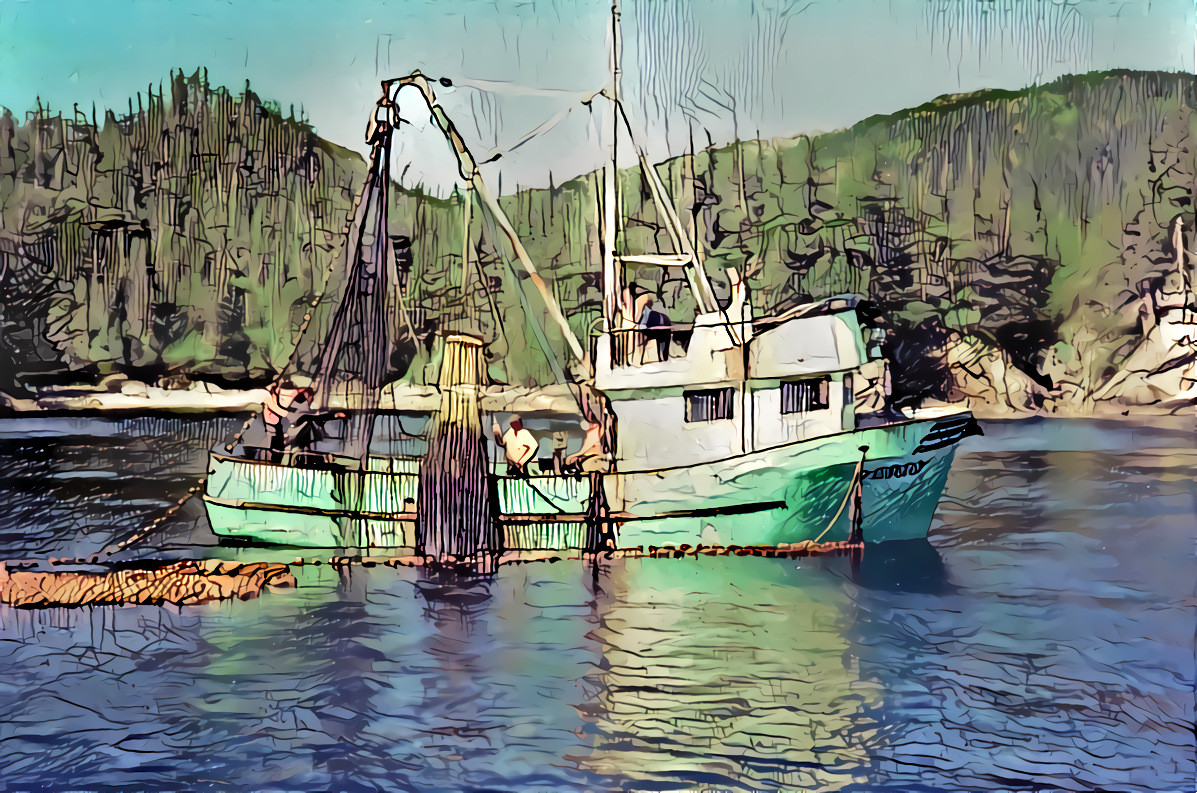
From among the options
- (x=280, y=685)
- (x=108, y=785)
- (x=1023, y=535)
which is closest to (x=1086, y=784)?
(x=280, y=685)

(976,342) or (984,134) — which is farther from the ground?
(984,134)

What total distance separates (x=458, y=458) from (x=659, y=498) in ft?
6.17

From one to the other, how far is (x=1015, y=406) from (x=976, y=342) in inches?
192

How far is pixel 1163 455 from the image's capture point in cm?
1149

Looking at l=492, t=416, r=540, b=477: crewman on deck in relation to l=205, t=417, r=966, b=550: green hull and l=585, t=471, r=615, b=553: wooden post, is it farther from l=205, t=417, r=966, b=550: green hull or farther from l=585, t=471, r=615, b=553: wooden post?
l=585, t=471, r=615, b=553: wooden post

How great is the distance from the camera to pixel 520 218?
347 inches

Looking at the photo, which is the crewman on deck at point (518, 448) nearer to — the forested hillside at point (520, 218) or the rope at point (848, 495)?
the forested hillside at point (520, 218)

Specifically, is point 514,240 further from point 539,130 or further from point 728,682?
point 728,682

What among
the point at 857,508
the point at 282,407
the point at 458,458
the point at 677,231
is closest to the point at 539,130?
the point at 677,231

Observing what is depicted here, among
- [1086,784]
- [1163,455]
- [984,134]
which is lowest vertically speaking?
[1086,784]

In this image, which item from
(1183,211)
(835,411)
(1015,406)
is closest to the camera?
(1183,211)

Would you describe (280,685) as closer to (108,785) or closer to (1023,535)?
(108,785)

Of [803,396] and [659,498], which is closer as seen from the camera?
[659,498]

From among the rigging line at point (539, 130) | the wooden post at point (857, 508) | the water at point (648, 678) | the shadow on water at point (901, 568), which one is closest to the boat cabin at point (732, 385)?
the wooden post at point (857, 508)
